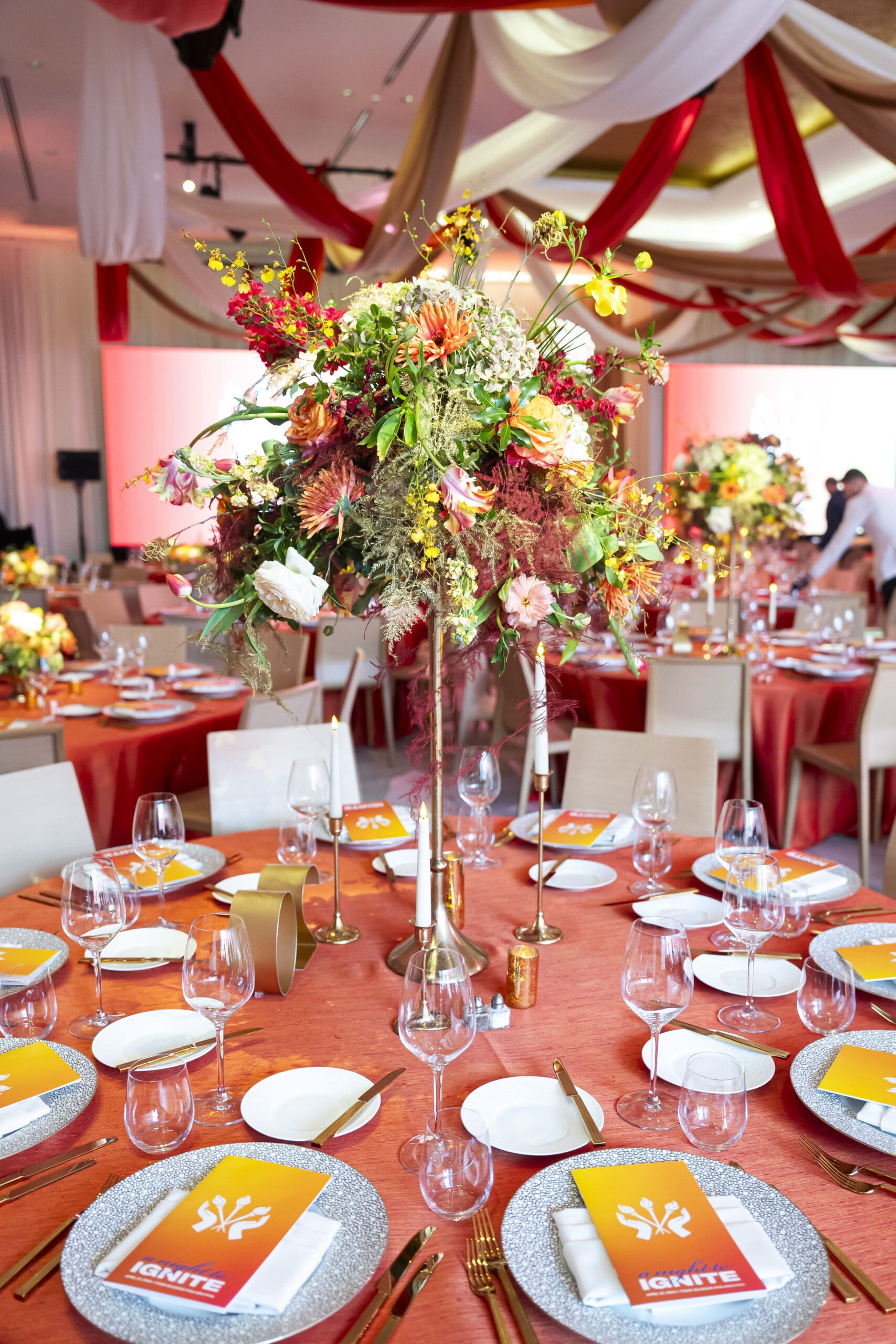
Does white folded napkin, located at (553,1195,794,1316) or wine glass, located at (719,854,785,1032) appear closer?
white folded napkin, located at (553,1195,794,1316)

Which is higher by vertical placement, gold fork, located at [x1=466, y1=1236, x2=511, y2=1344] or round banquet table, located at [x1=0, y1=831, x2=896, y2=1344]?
round banquet table, located at [x1=0, y1=831, x2=896, y2=1344]

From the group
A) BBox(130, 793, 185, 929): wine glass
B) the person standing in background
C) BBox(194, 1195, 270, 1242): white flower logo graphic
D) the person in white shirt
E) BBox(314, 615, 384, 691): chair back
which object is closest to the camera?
BBox(194, 1195, 270, 1242): white flower logo graphic

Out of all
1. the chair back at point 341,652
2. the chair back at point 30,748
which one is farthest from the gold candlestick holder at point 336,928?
the chair back at point 341,652

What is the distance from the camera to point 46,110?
796 cm

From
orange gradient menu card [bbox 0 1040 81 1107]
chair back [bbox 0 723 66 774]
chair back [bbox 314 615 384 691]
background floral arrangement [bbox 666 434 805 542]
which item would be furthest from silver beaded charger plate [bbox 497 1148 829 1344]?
chair back [bbox 314 615 384 691]

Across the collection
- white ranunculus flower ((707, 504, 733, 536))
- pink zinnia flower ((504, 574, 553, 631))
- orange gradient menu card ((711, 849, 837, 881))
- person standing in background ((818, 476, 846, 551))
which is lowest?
orange gradient menu card ((711, 849, 837, 881))

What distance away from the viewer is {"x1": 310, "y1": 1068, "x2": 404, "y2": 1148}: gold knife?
121 centimetres

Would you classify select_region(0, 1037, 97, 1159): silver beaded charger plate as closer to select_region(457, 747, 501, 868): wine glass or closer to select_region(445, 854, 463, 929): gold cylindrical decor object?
select_region(445, 854, 463, 929): gold cylindrical decor object

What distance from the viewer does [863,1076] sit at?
1304mm

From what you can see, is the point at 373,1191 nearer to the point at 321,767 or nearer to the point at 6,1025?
the point at 6,1025

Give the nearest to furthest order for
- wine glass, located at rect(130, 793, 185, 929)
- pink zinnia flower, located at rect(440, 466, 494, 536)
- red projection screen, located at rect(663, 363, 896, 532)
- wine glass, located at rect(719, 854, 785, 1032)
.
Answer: pink zinnia flower, located at rect(440, 466, 494, 536)
wine glass, located at rect(719, 854, 785, 1032)
wine glass, located at rect(130, 793, 185, 929)
red projection screen, located at rect(663, 363, 896, 532)

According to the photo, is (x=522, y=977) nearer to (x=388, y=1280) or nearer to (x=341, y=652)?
(x=388, y=1280)

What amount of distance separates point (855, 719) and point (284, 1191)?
3.94 m

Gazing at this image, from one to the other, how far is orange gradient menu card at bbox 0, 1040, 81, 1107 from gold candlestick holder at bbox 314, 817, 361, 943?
0.51 m
